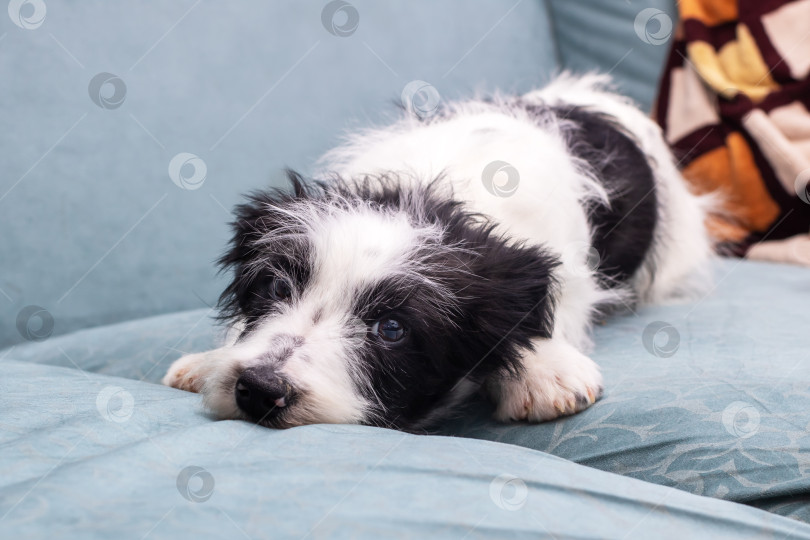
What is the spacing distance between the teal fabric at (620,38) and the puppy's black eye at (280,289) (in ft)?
7.56

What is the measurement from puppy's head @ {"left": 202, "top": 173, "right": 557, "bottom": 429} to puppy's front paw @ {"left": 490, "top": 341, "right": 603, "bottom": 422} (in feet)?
0.23

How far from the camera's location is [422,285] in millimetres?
1522
